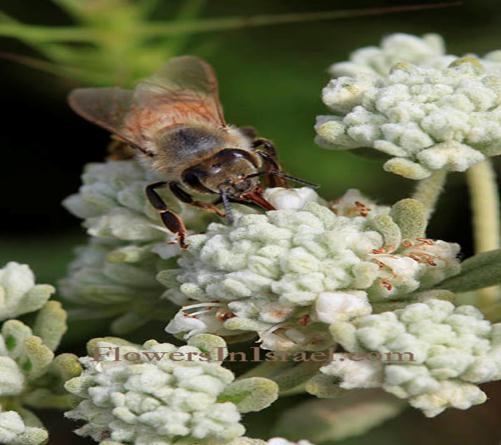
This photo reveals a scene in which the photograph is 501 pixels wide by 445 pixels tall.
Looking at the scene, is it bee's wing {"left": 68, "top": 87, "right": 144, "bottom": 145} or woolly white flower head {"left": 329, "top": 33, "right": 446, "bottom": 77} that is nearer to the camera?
bee's wing {"left": 68, "top": 87, "right": 144, "bottom": 145}

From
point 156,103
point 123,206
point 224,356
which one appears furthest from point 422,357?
point 156,103

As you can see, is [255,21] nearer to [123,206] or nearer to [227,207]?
[123,206]

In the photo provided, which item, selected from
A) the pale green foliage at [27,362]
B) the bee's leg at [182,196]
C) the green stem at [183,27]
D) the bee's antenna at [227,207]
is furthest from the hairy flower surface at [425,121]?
the green stem at [183,27]

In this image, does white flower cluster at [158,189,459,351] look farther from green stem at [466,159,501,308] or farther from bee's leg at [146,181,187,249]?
green stem at [466,159,501,308]

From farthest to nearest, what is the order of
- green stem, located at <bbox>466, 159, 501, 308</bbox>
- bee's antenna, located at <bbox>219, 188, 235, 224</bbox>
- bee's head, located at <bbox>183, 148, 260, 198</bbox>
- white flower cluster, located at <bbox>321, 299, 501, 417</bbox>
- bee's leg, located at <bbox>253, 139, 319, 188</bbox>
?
green stem, located at <bbox>466, 159, 501, 308</bbox>, bee's leg, located at <bbox>253, 139, 319, 188</bbox>, bee's head, located at <bbox>183, 148, 260, 198</bbox>, bee's antenna, located at <bbox>219, 188, 235, 224</bbox>, white flower cluster, located at <bbox>321, 299, 501, 417</bbox>

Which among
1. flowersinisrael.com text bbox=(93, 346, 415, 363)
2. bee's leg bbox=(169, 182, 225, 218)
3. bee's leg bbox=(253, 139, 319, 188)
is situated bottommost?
flowersinisrael.com text bbox=(93, 346, 415, 363)

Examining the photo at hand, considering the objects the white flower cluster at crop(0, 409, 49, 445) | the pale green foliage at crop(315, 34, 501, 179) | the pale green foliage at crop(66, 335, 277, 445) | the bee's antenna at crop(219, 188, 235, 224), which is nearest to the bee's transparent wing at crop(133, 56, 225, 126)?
the bee's antenna at crop(219, 188, 235, 224)

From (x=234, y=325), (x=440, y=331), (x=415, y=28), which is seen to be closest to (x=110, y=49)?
(x=415, y=28)
